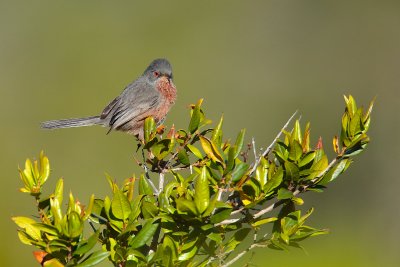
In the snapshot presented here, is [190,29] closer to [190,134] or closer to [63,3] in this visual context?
[63,3]

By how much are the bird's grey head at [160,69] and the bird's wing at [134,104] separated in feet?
0.29

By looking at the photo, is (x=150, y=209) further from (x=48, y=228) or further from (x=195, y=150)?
(x=195, y=150)

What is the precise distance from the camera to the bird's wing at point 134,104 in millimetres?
5320

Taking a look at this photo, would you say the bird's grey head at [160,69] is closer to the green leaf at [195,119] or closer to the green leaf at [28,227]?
the green leaf at [195,119]

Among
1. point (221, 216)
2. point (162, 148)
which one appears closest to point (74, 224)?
point (221, 216)

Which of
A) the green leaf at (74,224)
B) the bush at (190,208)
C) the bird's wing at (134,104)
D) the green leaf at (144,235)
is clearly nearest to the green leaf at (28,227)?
the bush at (190,208)

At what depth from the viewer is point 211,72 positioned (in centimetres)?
1620

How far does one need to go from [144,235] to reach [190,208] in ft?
0.57

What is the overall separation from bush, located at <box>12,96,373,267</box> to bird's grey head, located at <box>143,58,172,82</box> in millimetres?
3119

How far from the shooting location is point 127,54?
49.4 feet

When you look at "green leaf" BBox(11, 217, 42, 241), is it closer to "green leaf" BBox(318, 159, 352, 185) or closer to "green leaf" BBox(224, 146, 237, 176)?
"green leaf" BBox(224, 146, 237, 176)

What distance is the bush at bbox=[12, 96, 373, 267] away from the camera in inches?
80.1

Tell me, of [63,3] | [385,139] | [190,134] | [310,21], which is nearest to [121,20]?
[63,3]

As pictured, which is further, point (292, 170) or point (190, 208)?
point (292, 170)
